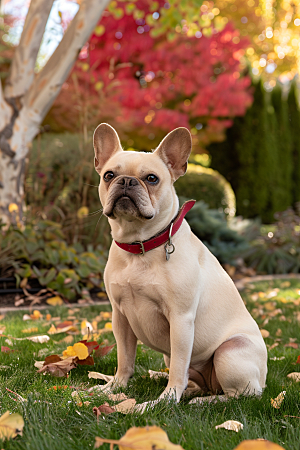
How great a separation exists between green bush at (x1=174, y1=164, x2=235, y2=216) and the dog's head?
5.08 metres

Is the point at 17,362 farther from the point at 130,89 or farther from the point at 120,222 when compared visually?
the point at 130,89

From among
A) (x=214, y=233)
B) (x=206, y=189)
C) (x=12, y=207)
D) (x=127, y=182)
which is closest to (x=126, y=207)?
(x=127, y=182)

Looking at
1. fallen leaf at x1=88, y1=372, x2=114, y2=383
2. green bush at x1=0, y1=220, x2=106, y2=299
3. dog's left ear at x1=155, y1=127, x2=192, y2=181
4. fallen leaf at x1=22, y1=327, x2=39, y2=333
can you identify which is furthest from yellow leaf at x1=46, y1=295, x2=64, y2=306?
dog's left ear at x1=155, y1=127, x2=192, y2=181

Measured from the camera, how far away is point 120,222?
212 centimetres

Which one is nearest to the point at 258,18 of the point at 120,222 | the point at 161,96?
the point at 161,96

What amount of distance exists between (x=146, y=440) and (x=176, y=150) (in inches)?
54.2

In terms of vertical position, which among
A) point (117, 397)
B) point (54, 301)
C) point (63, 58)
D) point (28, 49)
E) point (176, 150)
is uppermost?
point (28, 49)

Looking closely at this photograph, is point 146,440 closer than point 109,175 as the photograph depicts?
Yes

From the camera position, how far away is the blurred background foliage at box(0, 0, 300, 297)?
5.23 meters

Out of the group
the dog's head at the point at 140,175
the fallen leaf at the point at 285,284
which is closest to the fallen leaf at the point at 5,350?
the dog's head at the point at 140,175

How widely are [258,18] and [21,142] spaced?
1233 centimetres

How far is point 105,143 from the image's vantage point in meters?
2.30

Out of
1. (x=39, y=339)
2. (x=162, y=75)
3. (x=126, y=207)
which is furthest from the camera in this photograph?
(x=162, y=75)

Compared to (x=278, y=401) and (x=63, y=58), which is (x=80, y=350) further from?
(x=63, y=58)
